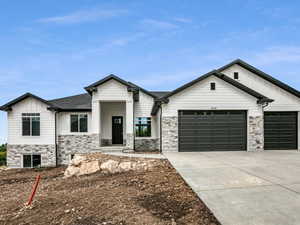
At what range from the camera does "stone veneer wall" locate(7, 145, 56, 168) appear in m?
14.9

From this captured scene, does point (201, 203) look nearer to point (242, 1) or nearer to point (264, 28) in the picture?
point (242, 1)

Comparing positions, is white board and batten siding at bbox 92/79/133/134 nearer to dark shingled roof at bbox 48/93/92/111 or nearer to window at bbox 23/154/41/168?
dark shingled roof at bbox 48/93/92/111

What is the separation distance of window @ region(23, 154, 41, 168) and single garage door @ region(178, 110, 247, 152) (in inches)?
430

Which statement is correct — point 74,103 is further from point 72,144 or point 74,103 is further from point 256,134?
point 256,134

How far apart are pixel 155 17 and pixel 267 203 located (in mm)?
14023

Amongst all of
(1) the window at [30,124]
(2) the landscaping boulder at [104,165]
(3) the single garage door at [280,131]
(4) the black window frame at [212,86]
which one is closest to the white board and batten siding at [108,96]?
(2) the landscaping boulder at [104,165]

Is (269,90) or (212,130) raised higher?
(269,90)

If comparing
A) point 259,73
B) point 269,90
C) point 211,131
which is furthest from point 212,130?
point 259,73

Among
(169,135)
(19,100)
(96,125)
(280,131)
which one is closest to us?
(169,135)

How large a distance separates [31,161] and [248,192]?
15.5m

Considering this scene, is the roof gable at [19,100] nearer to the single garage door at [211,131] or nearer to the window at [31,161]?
the window at [31,161]

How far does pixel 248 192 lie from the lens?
4758mm

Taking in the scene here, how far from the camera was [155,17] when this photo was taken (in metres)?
14.7

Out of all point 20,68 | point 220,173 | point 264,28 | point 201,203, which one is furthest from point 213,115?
point 20,68
